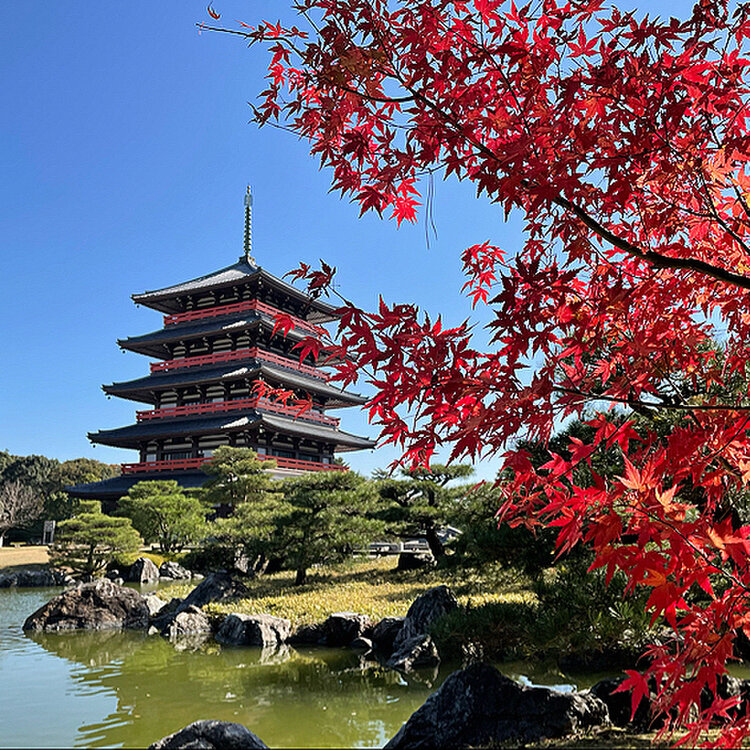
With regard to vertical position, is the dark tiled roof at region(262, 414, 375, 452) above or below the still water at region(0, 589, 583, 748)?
above

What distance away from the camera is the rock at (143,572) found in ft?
46.4

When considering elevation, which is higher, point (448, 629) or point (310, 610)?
Result: point (448, 629)

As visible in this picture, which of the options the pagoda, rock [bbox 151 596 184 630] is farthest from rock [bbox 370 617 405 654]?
the pagoda

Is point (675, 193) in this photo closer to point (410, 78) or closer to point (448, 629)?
point (410, 78)

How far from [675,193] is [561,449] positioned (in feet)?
11.6

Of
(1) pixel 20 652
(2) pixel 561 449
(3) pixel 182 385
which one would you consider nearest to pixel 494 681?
(2) pixel 561 449

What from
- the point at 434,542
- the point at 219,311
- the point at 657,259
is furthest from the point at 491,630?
the point at 219,311

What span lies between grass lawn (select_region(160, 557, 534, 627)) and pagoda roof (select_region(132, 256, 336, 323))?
12894 mm

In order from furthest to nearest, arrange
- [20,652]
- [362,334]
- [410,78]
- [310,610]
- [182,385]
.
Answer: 1. [182,385]
2. [310,610]
3. [20,652]
4. [410,78]
5. [362,334]

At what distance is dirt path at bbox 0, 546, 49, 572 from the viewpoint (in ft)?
56.6

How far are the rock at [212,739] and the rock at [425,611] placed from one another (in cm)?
320

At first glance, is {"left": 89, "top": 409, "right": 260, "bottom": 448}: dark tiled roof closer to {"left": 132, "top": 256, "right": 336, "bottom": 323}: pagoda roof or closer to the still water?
{"left": 132, "top": 256, "right": 336, "bottom": 323}: pagoda roof

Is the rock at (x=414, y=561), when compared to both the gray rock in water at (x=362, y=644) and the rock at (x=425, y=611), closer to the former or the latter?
the gray rock in water at (x=362, y=644)

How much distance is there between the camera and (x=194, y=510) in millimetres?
16281
